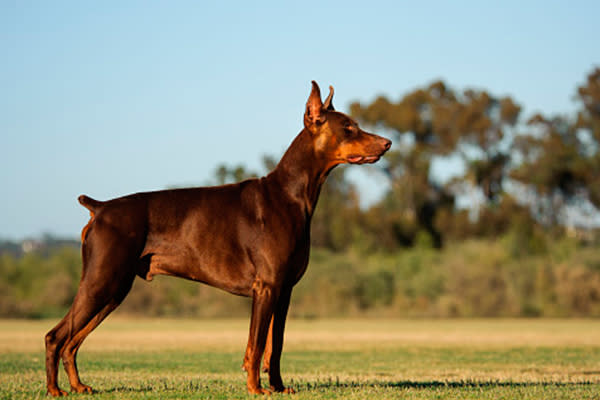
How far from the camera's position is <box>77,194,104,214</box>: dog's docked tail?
33.0 ft

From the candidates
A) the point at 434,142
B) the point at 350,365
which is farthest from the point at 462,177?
the point at 350,365

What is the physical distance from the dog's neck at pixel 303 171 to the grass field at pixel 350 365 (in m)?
2.33

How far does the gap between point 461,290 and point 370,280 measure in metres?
6.34

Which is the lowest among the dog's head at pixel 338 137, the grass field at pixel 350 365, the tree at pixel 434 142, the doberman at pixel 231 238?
the grass field at pixel 350 365

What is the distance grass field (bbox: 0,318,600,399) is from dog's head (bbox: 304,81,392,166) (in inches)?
110

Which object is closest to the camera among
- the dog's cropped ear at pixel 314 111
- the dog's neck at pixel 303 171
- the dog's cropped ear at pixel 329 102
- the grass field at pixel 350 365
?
the dog's cropped ear at pixel 314 111

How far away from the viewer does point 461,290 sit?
179ft

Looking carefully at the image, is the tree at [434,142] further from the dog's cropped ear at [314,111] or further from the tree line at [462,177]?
the dog's cropped ear at [314,111]

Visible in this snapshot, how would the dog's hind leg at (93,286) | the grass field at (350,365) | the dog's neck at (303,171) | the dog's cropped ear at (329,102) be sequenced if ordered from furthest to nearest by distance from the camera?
1. the grass field at (350,365)
2. the dog's cropped ear at (329,102)
3. the dog's neck at (303,171)
4. the dog's hind leg at (93,286)

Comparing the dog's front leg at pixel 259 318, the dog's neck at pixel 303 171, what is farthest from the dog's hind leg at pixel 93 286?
the dog's neck at pixel 303 171

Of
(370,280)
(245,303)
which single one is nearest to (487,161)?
(370,280)

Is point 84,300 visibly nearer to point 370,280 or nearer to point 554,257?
point 370,280

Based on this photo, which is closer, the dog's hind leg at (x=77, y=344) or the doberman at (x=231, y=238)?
the doberman at (x=231, y=238)

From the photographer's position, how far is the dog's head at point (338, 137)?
10.2 metres
